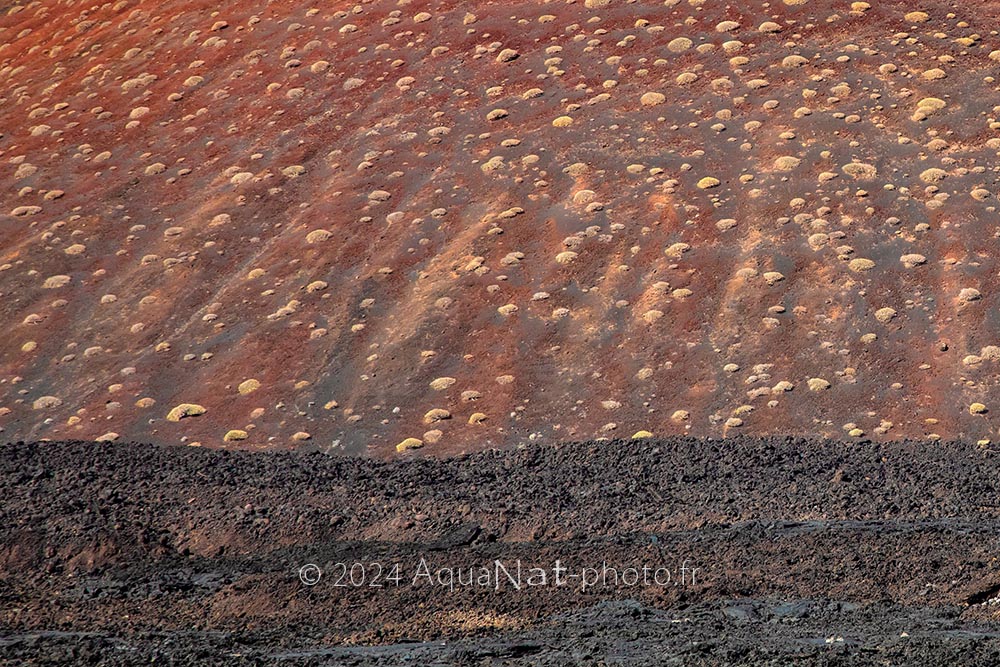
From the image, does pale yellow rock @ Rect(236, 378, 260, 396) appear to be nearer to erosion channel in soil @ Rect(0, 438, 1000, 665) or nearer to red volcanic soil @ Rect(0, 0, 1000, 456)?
red volcanic soil @ Rect(0, 0, 1000, 456)

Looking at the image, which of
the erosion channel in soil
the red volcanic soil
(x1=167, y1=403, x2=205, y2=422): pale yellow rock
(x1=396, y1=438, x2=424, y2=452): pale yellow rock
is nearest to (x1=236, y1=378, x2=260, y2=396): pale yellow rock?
the red volcanic soil

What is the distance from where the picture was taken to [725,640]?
698cm

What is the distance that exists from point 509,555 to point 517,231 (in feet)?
19.2

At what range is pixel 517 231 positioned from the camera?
13.7 meters

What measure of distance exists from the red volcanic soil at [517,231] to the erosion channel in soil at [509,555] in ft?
2.60

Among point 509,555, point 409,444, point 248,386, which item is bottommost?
point 409,444

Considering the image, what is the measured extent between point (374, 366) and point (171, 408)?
2169 mm

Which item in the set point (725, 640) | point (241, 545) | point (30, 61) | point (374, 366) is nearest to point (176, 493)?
point (241, 545)

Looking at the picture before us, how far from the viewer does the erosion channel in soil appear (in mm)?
7168

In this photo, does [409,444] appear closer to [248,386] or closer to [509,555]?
[248,386]

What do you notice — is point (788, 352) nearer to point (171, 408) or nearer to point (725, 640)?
point (725, 640)

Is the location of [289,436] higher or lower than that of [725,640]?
lower

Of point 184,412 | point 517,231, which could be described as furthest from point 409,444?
point 517,231

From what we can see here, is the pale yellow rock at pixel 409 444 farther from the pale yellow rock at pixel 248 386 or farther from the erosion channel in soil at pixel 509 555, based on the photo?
the pale yellow rock at pixel 248 386
